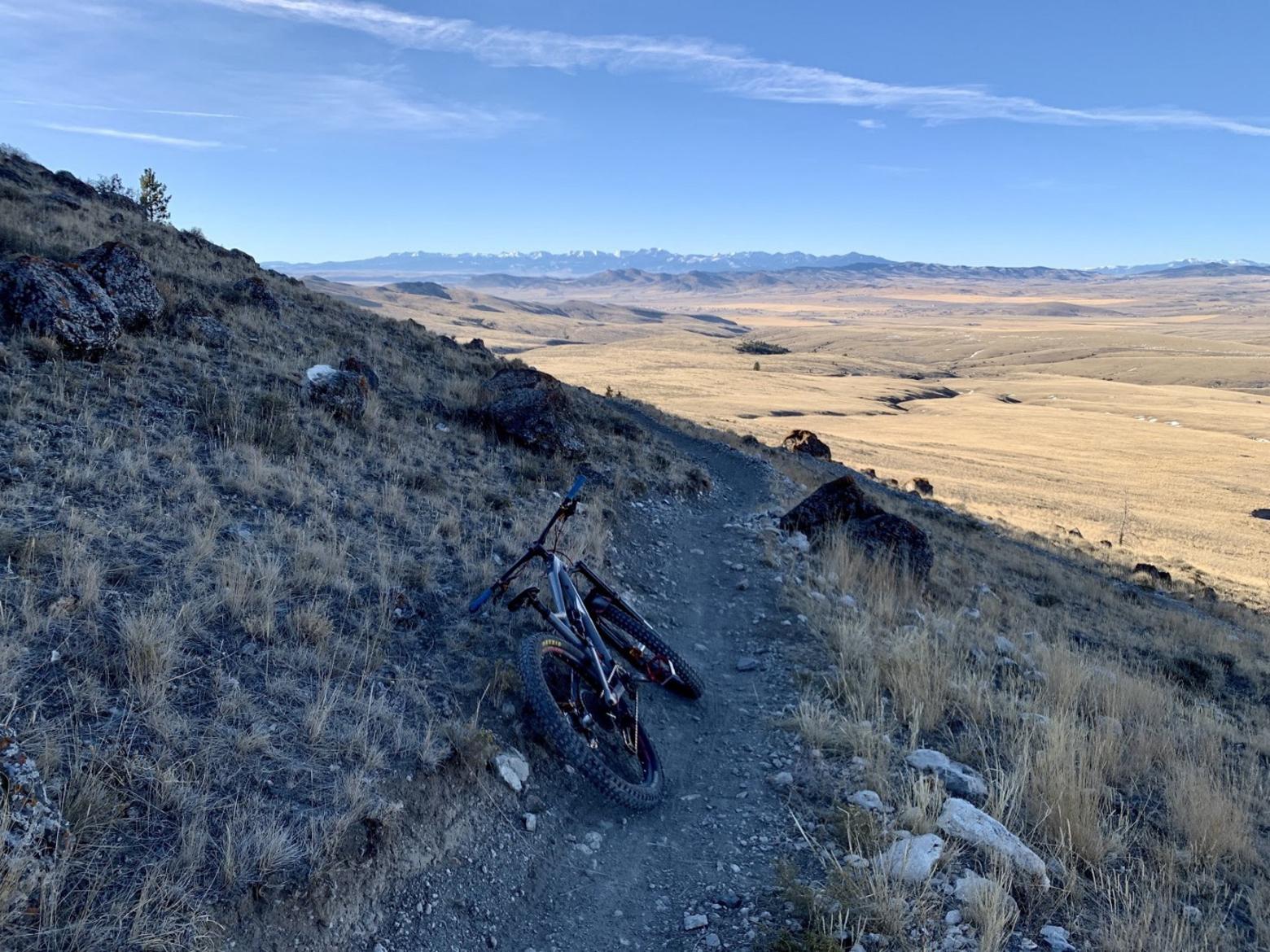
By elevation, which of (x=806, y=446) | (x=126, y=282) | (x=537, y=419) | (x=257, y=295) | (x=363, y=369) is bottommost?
(x=806, y=446)

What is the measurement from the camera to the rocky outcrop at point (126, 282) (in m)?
11.2

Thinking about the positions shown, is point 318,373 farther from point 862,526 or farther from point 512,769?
point 862,526

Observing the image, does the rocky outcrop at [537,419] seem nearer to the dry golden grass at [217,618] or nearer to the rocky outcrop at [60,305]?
the dry golden grass at [217,618]

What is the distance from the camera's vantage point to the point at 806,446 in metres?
30.1

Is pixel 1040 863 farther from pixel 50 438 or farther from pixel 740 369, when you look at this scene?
pixel 740 369

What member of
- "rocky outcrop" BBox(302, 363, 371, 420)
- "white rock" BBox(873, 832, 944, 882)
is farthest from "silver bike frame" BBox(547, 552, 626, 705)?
"rocky outcrop" BBox(302, 363, 371, 420)

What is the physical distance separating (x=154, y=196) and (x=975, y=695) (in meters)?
47.7

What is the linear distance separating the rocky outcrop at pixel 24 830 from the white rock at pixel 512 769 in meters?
2.33

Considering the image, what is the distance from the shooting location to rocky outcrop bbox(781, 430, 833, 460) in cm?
2981

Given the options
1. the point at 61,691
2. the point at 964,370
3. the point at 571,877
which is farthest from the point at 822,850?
the point at 964,370

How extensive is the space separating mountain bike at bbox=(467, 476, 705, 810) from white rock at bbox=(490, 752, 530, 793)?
0.89ft

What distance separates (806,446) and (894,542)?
1783 cm

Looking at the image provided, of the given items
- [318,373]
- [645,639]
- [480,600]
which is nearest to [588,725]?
[480,600]

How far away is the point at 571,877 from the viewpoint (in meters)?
4.56
